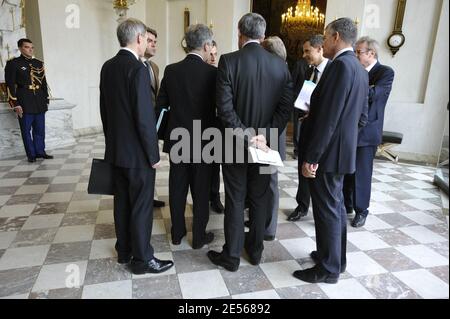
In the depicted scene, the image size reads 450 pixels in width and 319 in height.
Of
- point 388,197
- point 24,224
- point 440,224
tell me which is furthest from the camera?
point 388,197

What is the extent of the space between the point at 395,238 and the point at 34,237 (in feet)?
10.6

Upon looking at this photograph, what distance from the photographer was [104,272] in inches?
94.9

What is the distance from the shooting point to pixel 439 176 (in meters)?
1.37

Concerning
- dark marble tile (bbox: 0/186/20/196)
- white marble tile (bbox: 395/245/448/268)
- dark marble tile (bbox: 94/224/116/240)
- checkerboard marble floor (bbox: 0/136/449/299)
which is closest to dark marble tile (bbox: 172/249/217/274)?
checkerboard marble floor (bbox: 0/136/449/299)

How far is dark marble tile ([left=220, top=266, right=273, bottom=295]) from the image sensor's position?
2.26 meters

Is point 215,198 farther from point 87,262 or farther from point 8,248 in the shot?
point 8,248

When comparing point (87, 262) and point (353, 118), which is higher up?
point (353, 118)

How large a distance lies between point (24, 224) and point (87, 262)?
40.8 inches

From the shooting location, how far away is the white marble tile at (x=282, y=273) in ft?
7.69

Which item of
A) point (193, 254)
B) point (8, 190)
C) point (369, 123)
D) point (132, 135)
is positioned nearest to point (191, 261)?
point (193, 254)

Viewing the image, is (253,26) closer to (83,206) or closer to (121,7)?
(83,206)

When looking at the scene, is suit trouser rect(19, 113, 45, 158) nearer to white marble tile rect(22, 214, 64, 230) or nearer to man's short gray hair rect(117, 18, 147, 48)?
white marble tile rect(22, 214, 64, 230)

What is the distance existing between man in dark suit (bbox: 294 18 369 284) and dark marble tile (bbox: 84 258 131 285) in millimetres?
1254
